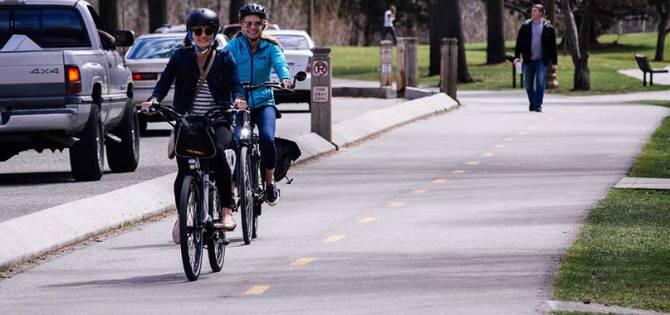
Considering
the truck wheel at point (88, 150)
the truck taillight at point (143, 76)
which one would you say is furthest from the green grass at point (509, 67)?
the truck wheel at point (88, 150)

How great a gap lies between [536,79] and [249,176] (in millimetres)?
18977

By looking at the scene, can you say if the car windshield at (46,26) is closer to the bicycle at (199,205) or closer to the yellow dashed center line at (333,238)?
the yellow dashed center line at (333,238)

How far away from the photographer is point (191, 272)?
10.7 m

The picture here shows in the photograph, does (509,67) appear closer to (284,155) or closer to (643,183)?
(643,183)

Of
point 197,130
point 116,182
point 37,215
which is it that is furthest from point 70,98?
point 197,130

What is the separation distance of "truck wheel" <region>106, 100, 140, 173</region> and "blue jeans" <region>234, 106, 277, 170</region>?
6188 millimetres

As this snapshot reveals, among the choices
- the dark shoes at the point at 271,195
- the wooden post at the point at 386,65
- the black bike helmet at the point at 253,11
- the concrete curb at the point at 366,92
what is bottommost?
the concrete curb at the point at 366,92

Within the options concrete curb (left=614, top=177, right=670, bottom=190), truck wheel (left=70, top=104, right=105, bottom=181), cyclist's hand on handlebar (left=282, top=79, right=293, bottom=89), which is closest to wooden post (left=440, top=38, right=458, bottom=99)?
concrete curb (left=614, top=177, right=670, bottom=190)

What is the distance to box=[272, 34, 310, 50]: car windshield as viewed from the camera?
33.8m

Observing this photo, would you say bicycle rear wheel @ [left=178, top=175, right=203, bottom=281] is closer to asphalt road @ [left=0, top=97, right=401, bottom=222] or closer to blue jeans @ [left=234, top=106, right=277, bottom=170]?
blue jeans @ [left=234, top=106, right=277, bottom=170]

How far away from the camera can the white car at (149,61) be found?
86.3 ft

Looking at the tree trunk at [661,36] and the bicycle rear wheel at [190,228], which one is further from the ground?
the bicycle rear wheel at [190,228]

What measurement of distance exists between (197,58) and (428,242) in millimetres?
2276

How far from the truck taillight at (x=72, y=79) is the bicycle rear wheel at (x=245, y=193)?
205 inches
